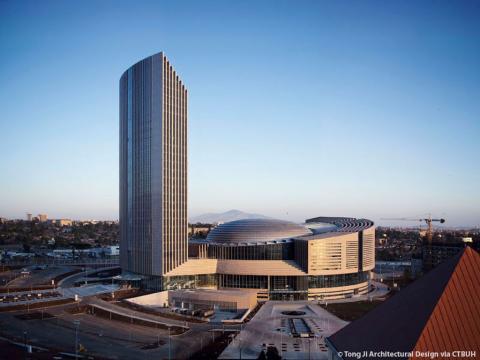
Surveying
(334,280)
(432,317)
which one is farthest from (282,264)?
(432,317)

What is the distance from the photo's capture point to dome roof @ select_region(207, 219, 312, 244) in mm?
128500

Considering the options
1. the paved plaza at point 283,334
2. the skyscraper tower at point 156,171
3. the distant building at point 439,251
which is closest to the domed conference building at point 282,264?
the skyscraper tower at point 156,171

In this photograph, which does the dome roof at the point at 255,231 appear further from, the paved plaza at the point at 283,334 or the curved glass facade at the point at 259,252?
the paved plaza at the point at 283,334

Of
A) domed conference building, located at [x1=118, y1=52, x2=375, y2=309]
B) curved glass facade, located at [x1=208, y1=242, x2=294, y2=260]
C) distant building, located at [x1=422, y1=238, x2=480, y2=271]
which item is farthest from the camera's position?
distant building, located at [x1=422, y1=238, x2=480, y2=271]

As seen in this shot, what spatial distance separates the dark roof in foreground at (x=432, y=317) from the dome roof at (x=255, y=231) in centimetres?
8608

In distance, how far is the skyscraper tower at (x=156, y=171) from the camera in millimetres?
115812

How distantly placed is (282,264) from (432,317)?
84.6 meters

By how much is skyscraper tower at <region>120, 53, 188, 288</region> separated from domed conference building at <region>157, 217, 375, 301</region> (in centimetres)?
788

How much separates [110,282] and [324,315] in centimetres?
6400

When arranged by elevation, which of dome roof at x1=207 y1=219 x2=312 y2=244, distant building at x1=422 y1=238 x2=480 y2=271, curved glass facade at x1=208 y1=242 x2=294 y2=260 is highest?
dome roof at x1=207 y1=219 x2=312 y2=244

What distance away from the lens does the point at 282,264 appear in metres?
118

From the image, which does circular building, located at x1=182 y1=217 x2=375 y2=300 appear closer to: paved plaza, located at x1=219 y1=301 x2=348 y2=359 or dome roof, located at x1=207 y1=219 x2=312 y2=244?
dome roof, located at x1=207 y1=219 x2=312 y2=244

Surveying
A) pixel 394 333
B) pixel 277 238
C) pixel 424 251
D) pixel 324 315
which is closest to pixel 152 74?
pixel 277 238

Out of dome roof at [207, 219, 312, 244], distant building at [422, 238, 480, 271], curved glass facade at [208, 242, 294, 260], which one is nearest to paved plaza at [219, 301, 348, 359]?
curved glass facade at [208, 242, 294, 260]
